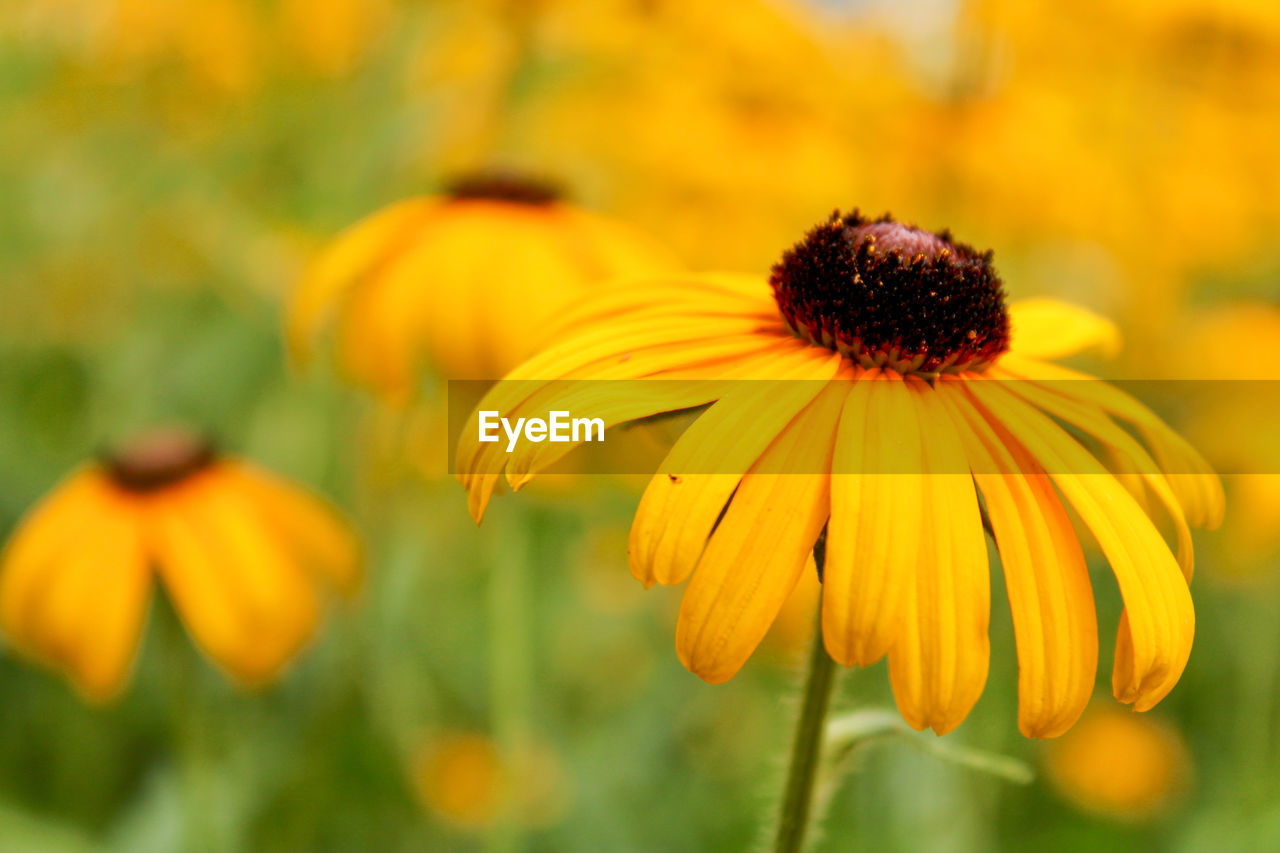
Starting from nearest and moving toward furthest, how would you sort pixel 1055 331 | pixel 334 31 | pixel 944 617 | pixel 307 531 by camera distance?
pixel 944 617, pixel 1055 331, pixel 307 531, pixel 334 31

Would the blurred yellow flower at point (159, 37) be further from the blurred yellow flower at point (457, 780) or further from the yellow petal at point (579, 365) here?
the yellow petal at point (579, 365)

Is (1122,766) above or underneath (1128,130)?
underneath

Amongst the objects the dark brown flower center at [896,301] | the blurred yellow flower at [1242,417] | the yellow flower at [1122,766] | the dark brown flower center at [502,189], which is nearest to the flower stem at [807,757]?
the dark brown flower center at [896,301]

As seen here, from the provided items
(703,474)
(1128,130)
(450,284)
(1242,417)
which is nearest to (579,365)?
(703,474)

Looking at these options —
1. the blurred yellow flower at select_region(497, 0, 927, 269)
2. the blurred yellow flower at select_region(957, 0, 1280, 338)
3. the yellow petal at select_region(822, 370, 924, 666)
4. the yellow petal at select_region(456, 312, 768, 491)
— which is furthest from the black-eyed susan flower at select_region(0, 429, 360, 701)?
the blurred yellow flower at select_region(957, 0, 1280, 338)

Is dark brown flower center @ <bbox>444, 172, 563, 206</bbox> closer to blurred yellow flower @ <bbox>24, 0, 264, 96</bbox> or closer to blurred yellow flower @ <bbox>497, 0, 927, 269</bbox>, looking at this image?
blurred yellow flower @ <bbox>24, 0, 264, 96</bbox>

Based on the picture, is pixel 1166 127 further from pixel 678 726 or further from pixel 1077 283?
pixel 678 726

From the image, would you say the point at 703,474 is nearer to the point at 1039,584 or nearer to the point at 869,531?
the point at 869,531

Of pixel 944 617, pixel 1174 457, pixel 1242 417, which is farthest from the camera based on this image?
pixel 1242 417
